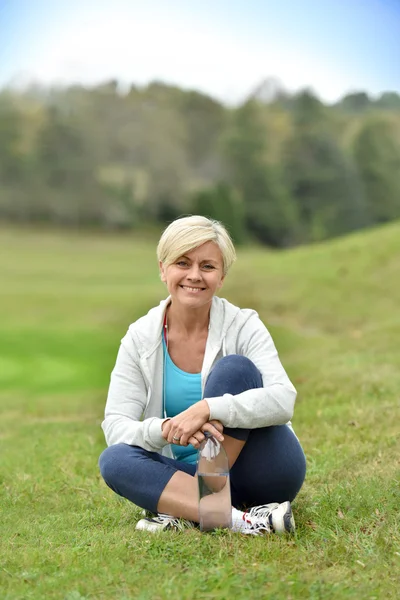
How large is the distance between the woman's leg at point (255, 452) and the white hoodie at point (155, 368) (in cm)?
10

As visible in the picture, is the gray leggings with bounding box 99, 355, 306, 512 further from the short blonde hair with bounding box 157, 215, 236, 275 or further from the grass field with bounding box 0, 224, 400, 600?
the short blonde hair with bounding box 157, 215, 236, 275

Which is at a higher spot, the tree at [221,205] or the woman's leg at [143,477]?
the tree at [221,205]

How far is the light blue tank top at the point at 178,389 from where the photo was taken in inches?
139

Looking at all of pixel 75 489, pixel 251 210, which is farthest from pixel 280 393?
pixel 251 210

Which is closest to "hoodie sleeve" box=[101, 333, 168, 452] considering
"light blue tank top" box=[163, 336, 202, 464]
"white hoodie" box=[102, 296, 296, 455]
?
"white hoodie" box=[102, 296, 296, 455]

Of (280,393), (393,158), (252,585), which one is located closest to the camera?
(252,585)

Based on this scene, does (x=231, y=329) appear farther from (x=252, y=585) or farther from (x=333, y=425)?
(x=333, y=425)

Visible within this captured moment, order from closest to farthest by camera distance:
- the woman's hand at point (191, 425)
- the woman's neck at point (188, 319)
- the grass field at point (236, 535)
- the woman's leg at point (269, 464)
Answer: the grass field at point (236, 535), the woman's hand at point (191, 425), the woman's leg at point (269, 464), the woman's neck at point (188, 319)

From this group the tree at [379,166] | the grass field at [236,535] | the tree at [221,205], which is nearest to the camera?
the grass field at [236,535]

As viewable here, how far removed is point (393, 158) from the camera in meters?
36.6

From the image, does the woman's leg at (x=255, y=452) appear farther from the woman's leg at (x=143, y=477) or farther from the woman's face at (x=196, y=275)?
the woman's face at (x=196, y=275)

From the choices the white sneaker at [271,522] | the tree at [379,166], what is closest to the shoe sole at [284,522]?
the white sneaker at [271,522]

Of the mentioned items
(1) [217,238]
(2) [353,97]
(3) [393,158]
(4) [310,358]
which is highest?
(2) [353,97]

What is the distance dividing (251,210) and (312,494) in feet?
98.8
